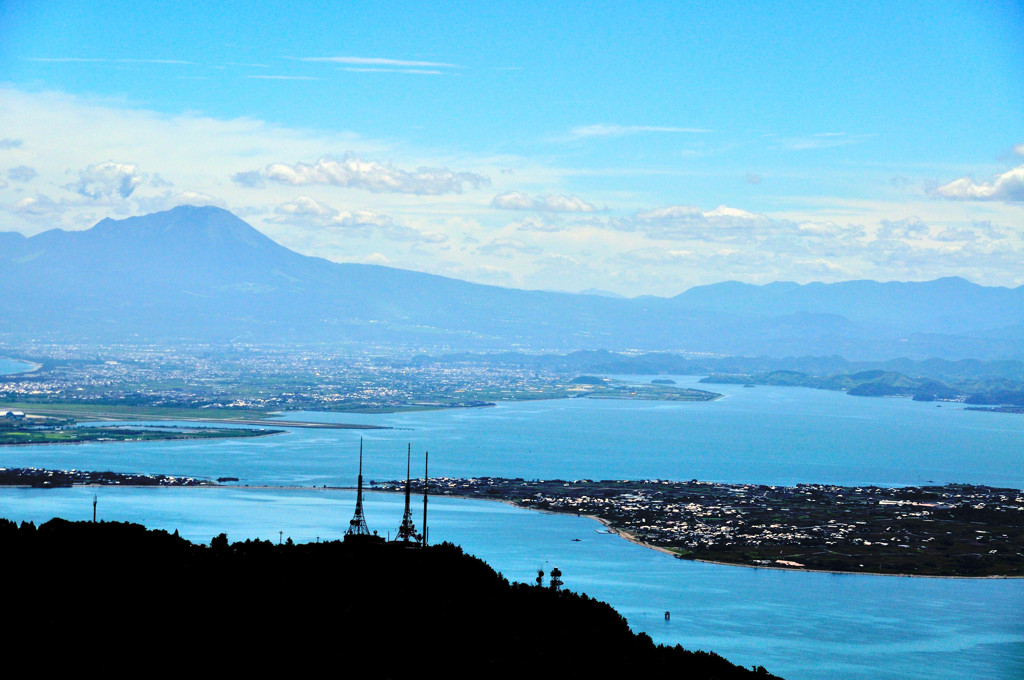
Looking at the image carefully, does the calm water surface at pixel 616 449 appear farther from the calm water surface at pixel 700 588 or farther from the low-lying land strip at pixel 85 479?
the calm water surface at pixel 700 588

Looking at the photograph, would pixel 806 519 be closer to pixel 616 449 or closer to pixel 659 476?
pixel 659 476

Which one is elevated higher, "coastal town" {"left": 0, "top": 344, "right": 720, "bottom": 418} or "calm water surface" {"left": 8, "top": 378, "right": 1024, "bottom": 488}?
"coastal town" {"left": 0, "top": 344, "right": 720, "bottom": 418}

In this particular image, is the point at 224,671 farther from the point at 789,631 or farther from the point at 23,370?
the point at 23,370

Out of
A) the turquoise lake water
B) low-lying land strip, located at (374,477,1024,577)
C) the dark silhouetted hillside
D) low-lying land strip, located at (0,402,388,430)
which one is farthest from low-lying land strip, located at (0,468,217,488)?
the dark silhouetted hillside

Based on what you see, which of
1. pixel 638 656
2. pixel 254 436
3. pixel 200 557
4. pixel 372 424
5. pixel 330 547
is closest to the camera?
pixel 638 656

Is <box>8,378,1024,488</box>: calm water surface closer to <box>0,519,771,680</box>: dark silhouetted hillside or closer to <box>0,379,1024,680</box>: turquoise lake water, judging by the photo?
<box>0,379,1024,680</box>: turquoise lake water

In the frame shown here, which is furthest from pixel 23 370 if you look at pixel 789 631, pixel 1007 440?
pixel 789 631
